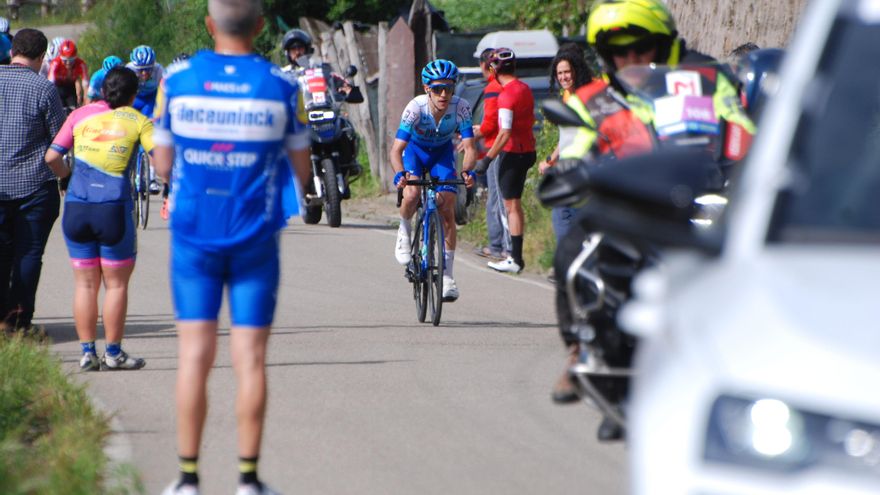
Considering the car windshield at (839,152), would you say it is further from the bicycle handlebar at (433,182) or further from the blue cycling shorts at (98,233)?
the bicycle handlebar at (433,182)

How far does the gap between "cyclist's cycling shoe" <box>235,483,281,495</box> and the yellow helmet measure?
2237mm

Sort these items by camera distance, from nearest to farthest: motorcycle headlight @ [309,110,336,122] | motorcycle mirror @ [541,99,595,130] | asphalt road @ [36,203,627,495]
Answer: motorcycle mirror @ [541,99,595,130], asphalt road @ [36,203,627,495], motorcycle headlight @ [309,110,336,122]

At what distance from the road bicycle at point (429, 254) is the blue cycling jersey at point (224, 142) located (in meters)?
5.69

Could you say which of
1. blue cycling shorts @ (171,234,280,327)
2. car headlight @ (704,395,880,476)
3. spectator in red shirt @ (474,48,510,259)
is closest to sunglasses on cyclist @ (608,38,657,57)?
blue cycling shorts @ (171,234,280,327)

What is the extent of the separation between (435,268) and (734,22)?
15.6ft

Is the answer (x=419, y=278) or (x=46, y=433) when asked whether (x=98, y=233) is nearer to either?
(x=46, y=433)

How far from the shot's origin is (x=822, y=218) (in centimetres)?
381

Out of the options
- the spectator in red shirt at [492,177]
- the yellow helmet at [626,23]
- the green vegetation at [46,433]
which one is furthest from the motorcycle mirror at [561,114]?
the spectator in red shirt at [492,177]

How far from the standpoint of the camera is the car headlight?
3.09 meters

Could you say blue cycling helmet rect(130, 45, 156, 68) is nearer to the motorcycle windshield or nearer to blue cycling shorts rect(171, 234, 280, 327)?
blue cycling shorts rect(171, 234, 280, 327)

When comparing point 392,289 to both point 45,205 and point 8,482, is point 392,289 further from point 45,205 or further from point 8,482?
point 8,482

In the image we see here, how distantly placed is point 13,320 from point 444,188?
3.34 m

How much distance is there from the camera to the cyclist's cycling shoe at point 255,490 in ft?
20.2

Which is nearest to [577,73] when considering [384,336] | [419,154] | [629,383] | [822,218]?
[419,154]
